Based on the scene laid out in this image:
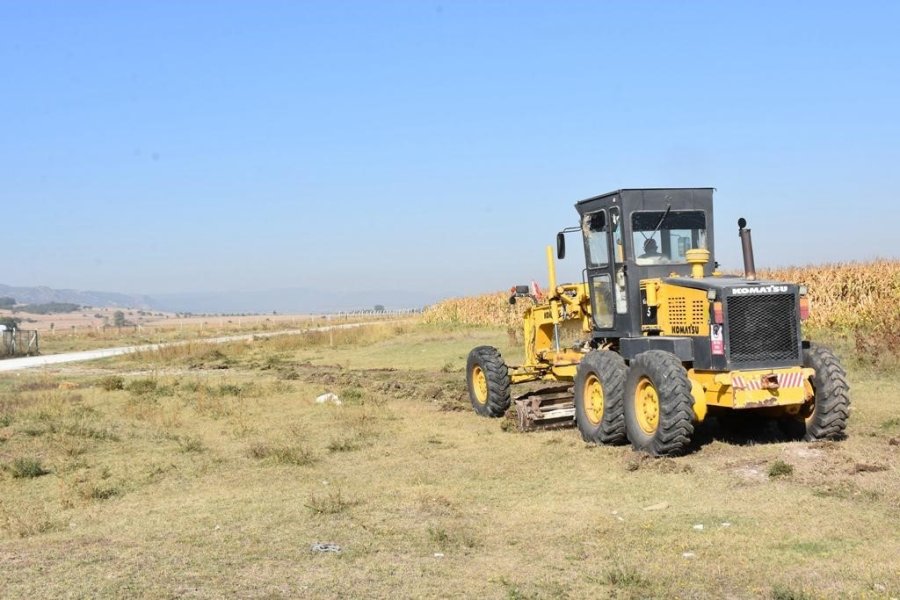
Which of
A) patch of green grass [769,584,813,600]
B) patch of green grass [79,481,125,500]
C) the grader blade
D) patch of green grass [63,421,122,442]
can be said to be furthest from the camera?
patch of green grass [63,421,122,442]

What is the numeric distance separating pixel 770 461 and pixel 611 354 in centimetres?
276

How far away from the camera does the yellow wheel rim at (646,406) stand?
37.0 ft

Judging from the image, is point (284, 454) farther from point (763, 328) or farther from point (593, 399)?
point (763, 328)

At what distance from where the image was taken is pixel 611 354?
12.4 metres

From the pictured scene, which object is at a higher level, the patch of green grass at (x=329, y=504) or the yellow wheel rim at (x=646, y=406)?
the yellow wheel rim at (x=646, y=406)

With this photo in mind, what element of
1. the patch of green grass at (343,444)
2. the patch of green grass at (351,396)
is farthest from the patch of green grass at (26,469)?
the patch of green grass at (351,396)

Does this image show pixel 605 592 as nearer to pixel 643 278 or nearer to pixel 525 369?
pixel 643 278

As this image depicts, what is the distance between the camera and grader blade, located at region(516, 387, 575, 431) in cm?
1352

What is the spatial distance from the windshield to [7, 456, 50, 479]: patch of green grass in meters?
8.31

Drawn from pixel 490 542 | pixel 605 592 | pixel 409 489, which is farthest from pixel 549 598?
pixel 409 489

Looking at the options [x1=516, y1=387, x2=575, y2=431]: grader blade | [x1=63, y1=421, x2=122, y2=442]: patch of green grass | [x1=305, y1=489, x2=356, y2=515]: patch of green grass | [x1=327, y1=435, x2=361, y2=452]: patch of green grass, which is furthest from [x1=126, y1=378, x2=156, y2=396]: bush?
[x1=305, y1=489, x2=356, y2=515]: patch of green grass

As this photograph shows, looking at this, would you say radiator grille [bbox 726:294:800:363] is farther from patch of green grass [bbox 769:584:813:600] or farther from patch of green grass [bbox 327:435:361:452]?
patch of green grass [bbox 327:435:361:452]

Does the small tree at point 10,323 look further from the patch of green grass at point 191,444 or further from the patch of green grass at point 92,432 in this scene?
the patch of green grass at point 191,444

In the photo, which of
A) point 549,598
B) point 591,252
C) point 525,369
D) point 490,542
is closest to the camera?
point 549,598
